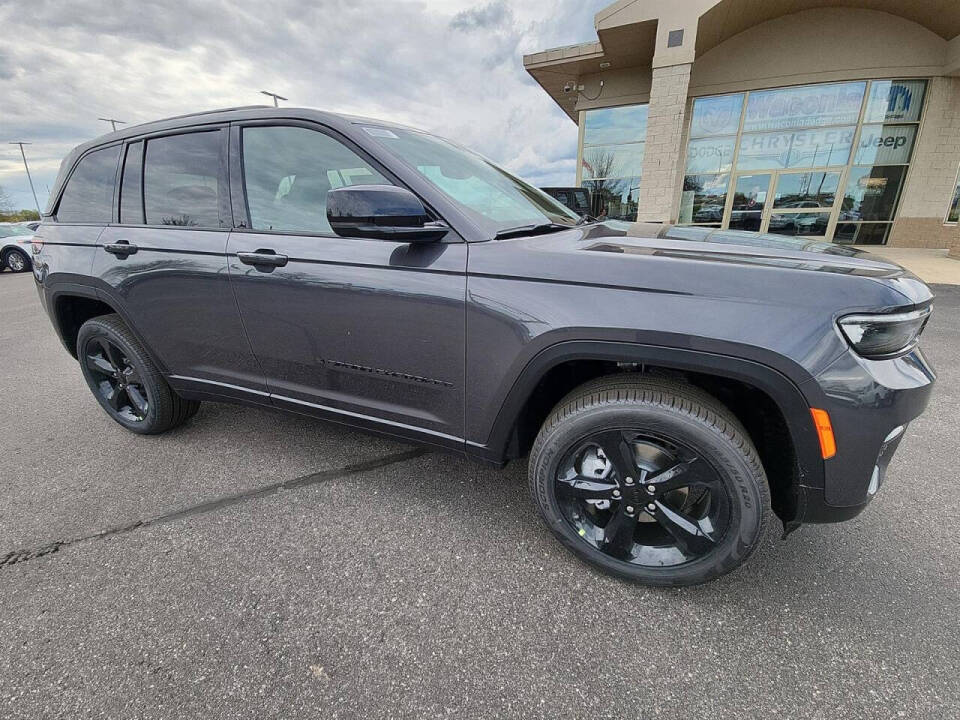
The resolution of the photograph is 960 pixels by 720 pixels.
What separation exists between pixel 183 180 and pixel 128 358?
1147 millimetres

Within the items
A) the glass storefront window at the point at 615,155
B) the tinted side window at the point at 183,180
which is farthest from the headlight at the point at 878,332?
the glass storefront window at the point at 615,155

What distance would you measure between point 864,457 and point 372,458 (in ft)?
7.25

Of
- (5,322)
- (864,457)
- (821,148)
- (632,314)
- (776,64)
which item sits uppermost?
(776,64)

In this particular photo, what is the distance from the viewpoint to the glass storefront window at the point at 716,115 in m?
12.7

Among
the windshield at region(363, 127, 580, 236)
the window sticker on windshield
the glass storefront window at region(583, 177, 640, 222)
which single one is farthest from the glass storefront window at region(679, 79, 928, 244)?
the window sticker on windshield

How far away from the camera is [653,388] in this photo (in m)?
1.56

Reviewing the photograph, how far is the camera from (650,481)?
1.62 meters

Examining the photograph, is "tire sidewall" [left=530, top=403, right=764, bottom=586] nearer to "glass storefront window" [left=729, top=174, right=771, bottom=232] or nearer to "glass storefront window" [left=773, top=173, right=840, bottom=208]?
"glass storefront window" [left=729, top=174, right=771, bottom=232]

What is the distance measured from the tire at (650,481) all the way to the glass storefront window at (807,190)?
14.3m

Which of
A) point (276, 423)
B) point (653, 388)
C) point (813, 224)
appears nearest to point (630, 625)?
point (653, 388)

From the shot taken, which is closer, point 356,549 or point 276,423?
point 356,549

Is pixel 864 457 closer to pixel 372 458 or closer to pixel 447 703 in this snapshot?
pixel 447 703

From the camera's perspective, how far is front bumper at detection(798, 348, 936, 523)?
1.29 metres

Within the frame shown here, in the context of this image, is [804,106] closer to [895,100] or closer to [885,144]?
[895,100]
